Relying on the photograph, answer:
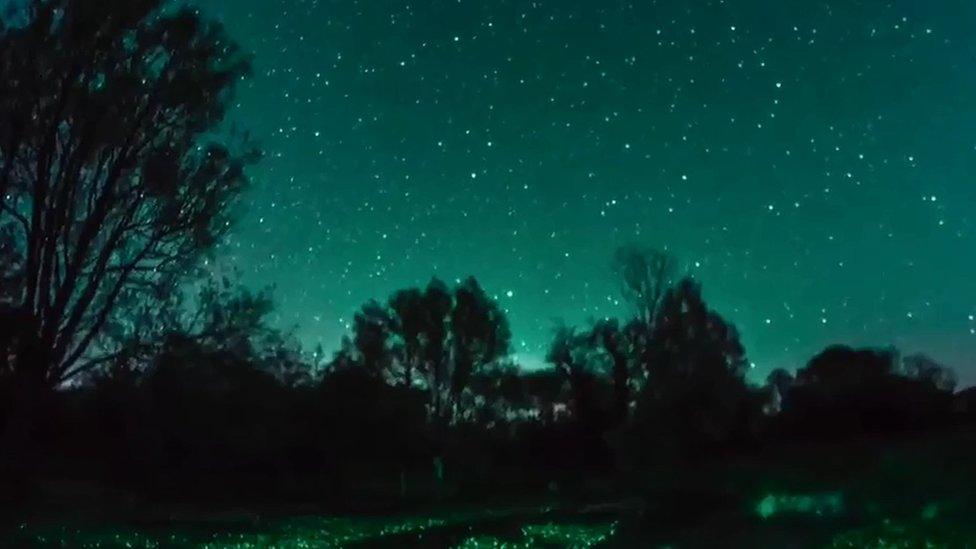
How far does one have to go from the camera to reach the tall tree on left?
22.8 metres

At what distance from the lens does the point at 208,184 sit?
2459 centimetres

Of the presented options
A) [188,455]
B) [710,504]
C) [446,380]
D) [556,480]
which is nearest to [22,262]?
[188,455]

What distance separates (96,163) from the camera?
23938 millimetres

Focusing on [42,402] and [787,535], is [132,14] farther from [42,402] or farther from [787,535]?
[787,535]

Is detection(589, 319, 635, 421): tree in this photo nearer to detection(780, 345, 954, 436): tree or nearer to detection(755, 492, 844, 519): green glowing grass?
detection(780, 345, 954, 436): tree

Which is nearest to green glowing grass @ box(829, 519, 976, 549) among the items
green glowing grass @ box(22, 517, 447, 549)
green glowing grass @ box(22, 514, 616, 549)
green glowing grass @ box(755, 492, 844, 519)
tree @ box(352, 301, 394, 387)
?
green glowing grass @ box(755, 492, 844, 519)

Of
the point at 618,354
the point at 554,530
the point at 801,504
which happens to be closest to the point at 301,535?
the point at 554,530

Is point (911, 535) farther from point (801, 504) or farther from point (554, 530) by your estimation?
point (554, 530)

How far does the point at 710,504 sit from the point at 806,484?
2969mm

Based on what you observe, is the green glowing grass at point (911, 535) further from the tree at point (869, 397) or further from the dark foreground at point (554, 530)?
the tree at point (869, 397)

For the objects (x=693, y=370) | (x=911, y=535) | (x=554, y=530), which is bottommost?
(x=911, y=535)

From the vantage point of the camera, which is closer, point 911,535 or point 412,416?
point 911,535

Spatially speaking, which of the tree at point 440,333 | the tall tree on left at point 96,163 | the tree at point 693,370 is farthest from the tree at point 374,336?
the tall tree on left at point 96,163

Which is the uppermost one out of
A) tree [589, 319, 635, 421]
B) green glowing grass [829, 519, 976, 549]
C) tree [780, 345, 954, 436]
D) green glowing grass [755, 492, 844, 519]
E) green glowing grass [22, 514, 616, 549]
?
tree [589, 319, 635, 421]
